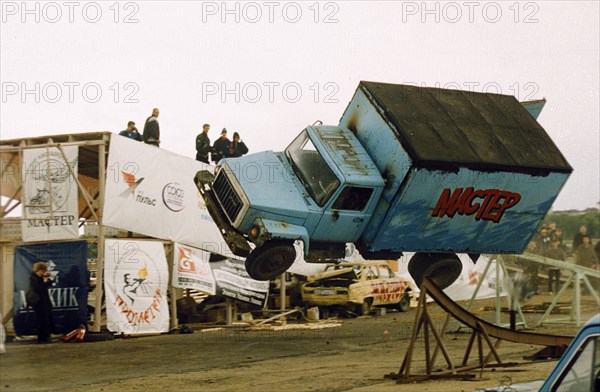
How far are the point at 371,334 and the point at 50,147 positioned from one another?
8388 mm

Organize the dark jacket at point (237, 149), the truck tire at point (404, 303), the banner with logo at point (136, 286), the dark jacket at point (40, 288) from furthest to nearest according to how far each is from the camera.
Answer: the truck tire at point (404, 303), the dark jacket at point (237, 149), the banner with logo at point (136, 286), the dark jacket at point (40, 288)

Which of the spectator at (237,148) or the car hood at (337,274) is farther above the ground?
the spectator at (237,148)

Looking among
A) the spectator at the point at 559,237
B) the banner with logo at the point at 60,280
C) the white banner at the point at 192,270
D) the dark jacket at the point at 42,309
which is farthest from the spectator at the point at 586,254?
the dark jacket at the point at 42,309

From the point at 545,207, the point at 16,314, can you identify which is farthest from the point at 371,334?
the point at 16,314

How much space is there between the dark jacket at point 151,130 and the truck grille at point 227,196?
4248 mm

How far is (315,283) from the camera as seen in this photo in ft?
82.7

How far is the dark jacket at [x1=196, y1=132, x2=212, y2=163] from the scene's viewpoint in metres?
21.0

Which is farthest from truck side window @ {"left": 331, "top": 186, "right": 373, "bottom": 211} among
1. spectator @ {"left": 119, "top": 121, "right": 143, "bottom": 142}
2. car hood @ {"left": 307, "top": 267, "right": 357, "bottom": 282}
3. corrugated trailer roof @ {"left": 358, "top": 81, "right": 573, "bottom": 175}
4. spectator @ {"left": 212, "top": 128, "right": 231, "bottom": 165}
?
car hood @ {"left": 307, "top": 267, "right": 357, "bottom": 282}

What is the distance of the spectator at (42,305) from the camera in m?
17.7

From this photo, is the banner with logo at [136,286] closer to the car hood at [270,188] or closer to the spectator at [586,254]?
the car hood at [270,188]

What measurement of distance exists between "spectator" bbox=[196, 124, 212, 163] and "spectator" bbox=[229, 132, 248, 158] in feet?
2.87

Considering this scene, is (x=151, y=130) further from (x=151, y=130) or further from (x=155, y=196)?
(x=155, y=196)

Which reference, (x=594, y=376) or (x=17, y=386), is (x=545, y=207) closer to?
(x=17, y=386)

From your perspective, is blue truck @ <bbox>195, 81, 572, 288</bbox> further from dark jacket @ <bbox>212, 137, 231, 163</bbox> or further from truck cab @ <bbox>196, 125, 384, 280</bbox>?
dark jacket @ <bbox>212, 137, 231, 163</bbox>
